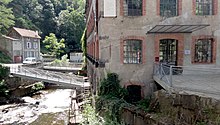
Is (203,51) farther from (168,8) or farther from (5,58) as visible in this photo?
(5,58)

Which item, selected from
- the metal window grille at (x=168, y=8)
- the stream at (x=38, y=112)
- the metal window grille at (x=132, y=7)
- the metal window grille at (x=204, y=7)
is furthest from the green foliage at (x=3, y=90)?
the metal window grille at (x=204, y=7)

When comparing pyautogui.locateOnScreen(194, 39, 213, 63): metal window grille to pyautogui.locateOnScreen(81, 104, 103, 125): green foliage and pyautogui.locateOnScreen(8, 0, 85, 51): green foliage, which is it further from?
pyautogui.locateOnScreen(8, 0, 85, 51): green foliage

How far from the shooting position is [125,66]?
45.8 ft

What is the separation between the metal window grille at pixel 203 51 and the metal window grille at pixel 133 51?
11.7ft

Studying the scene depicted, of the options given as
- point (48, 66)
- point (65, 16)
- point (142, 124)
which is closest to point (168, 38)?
point (142, 124)

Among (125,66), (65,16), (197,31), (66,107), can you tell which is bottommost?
(66,107)

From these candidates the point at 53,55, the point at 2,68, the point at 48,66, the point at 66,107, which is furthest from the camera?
the point at 53,55

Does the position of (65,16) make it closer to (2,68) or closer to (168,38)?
(2,68)

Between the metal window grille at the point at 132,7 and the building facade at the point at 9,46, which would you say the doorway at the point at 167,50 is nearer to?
the metal window grille at the point at 132,7

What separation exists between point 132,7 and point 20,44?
42975 millimetres

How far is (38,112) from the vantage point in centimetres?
2111

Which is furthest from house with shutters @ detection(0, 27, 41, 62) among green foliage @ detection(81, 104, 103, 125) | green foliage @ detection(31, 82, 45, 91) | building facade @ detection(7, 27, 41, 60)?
green foliage @ detection(81, 104, 103, 125)

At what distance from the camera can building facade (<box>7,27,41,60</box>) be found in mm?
51562

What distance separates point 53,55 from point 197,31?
48874 millimetres
